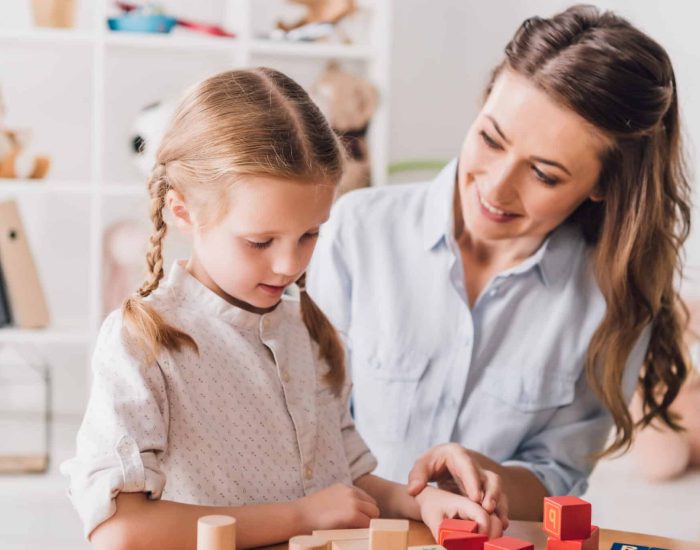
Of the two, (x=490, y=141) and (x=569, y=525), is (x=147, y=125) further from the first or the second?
(x=569, y=525)

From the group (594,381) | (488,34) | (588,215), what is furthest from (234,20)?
(594,381)

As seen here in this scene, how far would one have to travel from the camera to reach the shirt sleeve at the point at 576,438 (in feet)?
5.31

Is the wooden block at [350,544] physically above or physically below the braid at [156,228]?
below

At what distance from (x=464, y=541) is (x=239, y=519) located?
0.24 m

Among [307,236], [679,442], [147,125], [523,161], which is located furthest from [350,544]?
[147,125]

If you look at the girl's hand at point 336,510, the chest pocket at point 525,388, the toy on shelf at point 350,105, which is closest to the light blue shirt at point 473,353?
the chest pocket at point 525,388

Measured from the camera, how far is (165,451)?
1.08m

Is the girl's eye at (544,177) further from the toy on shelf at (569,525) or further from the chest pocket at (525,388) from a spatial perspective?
the toy on shelf at (569,525)

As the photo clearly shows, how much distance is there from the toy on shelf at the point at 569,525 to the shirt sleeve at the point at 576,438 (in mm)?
587

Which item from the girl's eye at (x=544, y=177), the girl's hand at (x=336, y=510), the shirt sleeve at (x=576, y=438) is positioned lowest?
the shirt sleeve at (x=576, y=438)

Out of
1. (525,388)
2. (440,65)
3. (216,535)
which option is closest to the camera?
(216,535)

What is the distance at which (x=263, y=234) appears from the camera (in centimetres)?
109

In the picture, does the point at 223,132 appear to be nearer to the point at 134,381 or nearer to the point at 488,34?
the point at 134,381

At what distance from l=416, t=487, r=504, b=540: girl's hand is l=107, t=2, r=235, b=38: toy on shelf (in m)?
1.91
